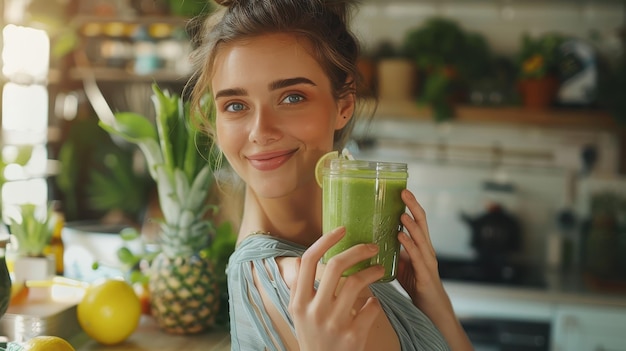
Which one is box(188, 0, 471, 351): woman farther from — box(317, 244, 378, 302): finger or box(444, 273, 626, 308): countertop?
box(444, 273, 626, 308): countertop

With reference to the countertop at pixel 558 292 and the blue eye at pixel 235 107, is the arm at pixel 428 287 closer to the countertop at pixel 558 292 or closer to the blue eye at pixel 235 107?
the blue eye at pixel 235 107

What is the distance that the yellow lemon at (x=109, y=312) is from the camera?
138 centimetres

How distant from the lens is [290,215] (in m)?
1.15

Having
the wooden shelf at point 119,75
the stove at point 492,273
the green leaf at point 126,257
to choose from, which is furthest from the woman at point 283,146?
the wooden shelf at point 119,75

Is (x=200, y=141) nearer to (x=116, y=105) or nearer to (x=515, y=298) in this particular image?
(x=515, y=298)

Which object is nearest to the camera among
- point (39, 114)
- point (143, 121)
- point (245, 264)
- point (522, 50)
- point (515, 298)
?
point (245, 264)

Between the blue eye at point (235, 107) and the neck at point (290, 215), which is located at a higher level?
the blue eye at point (235, 107)

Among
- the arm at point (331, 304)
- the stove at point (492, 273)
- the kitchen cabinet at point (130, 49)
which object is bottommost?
the stove at point (492, 273)

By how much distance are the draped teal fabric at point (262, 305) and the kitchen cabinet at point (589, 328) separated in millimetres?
2179

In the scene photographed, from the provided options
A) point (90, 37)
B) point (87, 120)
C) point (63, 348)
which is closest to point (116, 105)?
point (87, 120)

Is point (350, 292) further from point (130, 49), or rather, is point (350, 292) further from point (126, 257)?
point (130, 49)

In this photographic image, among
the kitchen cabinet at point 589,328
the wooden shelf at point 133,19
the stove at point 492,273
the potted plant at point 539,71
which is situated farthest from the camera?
the wooden shelf at point 133,19

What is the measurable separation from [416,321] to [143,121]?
71 centimetres

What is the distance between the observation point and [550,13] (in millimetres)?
3867
